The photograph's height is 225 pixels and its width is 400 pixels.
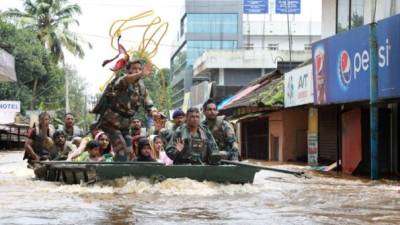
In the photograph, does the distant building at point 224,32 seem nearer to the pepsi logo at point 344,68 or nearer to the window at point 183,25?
the window at point 183,25

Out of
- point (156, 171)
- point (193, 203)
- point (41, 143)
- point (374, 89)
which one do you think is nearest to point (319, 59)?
point (374, 89)

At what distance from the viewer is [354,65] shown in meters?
15.4

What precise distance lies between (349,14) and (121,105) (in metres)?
10.2

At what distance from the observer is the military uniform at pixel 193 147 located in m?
10.9

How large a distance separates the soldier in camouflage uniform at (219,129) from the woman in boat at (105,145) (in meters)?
1.71

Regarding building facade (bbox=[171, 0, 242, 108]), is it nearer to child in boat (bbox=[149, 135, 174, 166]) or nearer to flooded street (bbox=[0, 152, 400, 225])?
child in boat (bbox=[149, 135, 174, 166])

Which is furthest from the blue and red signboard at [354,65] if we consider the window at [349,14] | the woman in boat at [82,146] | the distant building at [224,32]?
the distant building at [224,32]

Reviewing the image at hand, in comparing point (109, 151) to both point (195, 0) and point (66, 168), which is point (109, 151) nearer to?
point (66, 168)

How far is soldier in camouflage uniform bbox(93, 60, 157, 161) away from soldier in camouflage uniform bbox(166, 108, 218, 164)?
58 centimetres

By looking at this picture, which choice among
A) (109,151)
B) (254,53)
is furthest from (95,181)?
(254,53)

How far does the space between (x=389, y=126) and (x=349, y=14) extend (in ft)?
13.6

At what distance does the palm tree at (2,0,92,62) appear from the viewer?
48719 mm

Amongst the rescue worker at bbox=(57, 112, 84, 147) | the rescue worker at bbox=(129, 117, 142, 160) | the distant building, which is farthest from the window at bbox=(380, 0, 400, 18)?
the distant building

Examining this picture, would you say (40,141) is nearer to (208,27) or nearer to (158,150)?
(158,150)
